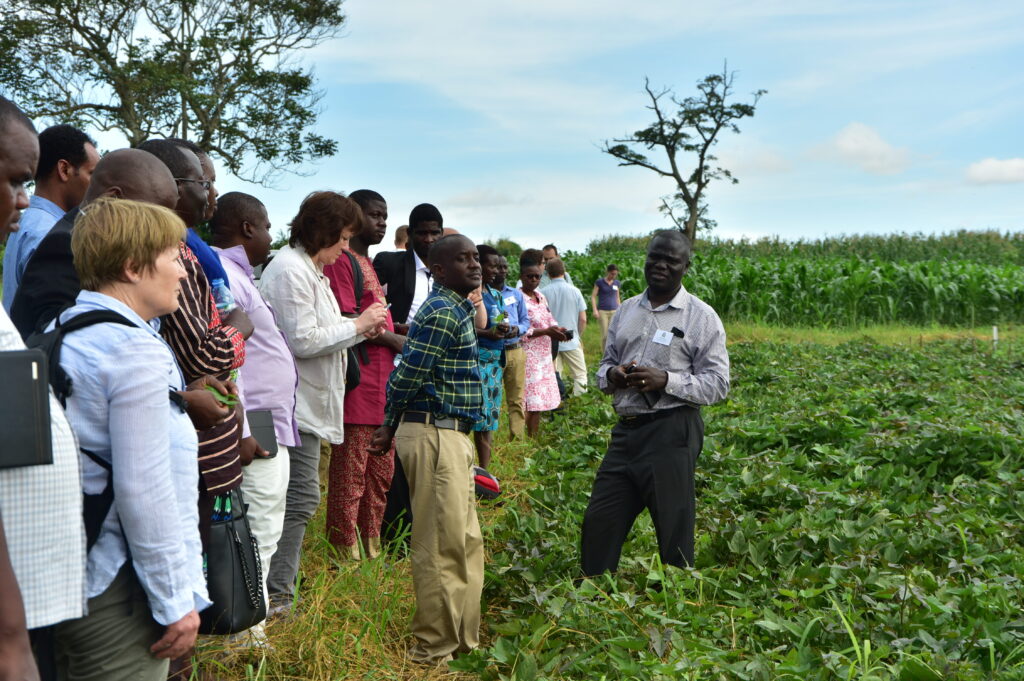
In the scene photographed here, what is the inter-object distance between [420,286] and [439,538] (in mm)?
2496

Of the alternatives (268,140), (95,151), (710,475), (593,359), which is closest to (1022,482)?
(710,475)

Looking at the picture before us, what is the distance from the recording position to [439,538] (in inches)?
160

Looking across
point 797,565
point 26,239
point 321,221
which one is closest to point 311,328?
point 321,221

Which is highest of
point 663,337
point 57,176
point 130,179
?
point 57,176

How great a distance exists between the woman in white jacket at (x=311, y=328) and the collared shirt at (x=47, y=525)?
Result: 2504 millimetres

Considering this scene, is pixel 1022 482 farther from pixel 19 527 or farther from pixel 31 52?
pixel 31 52

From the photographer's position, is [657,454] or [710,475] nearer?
[657,454]

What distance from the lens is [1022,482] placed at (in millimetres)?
6188

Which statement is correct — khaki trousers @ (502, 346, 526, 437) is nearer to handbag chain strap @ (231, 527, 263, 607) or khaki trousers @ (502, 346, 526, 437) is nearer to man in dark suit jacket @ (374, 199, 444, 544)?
man in dark suit jacket @ (374, 199, 444, 544)

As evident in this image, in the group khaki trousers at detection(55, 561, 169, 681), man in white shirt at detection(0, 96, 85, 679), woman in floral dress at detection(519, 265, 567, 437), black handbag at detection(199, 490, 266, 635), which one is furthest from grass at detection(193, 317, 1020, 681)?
woman in floral dress at detection(519, 265, 567, 437)

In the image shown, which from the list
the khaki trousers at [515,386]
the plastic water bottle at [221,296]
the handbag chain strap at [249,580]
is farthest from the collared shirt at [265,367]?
the khaki trousers at [515,386]

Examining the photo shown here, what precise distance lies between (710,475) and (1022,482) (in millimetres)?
1989

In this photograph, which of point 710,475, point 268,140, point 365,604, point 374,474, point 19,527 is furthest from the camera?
point 268,140

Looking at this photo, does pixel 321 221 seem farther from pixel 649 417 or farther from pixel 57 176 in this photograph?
pixel 649 417
